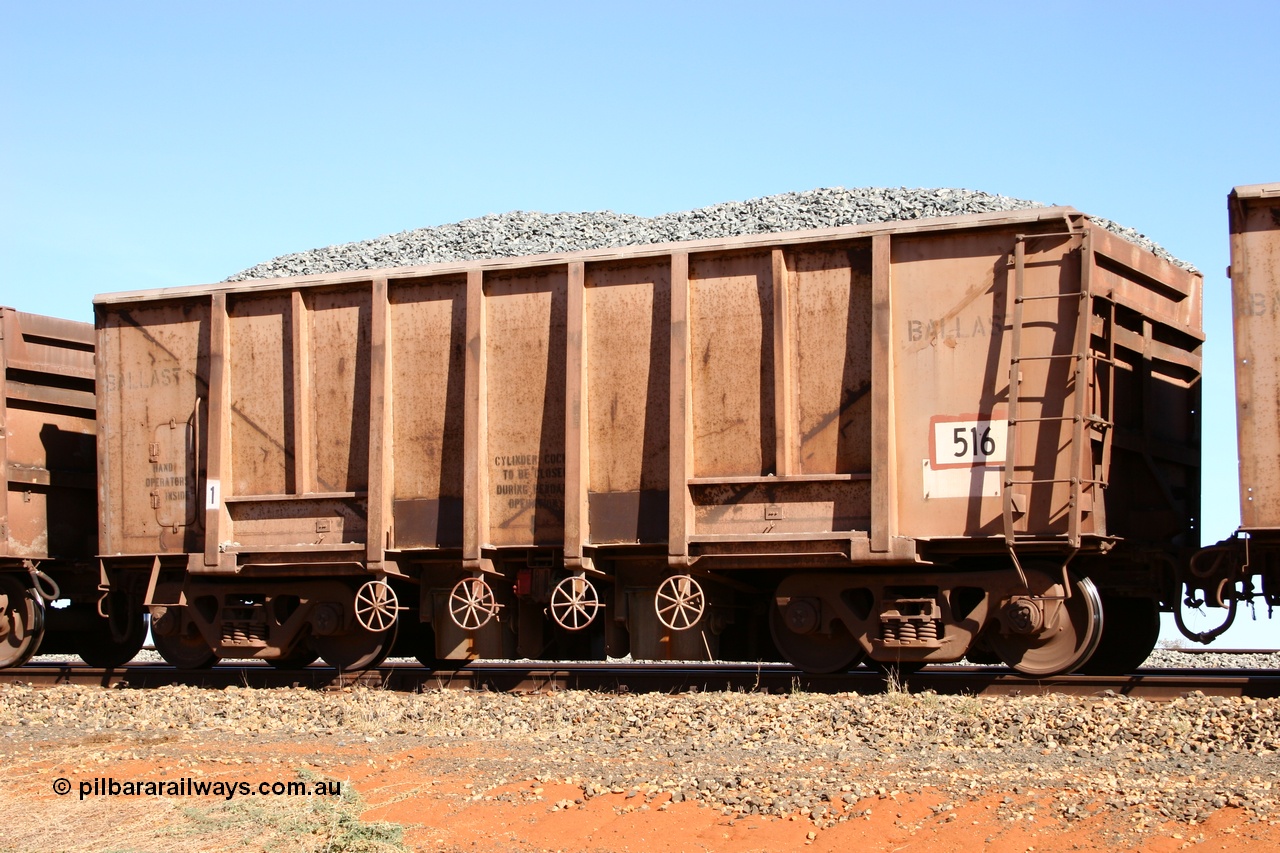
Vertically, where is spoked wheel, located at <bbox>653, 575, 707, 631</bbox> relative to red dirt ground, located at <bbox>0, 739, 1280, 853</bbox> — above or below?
above

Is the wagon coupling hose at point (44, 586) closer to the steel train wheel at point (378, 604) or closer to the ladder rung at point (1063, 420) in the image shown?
the steel train wheel at point (378, 604)

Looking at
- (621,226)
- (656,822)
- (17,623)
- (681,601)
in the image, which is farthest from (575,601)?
(621,226)

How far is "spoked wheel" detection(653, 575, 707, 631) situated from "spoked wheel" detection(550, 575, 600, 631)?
0.54 metres

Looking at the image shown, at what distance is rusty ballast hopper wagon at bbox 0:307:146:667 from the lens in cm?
1307

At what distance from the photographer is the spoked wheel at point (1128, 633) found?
10789 millimetres

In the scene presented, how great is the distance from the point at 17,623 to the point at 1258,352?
458 inches

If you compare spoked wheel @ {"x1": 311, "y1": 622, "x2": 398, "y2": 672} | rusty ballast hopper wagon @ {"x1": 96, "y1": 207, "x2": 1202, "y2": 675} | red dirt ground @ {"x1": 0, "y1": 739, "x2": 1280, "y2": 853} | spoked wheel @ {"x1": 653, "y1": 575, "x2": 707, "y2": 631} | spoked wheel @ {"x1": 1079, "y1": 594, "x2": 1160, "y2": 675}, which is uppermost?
rusty ballast hopper wagon @ {"x1": 96, "y1": 207, "x2": 1202, "y2": 675}

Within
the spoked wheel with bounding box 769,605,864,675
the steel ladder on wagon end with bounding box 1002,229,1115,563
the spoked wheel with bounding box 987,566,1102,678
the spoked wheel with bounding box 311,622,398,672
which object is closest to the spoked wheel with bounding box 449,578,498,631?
the spoked wheel with bounding box 311,622,398,672

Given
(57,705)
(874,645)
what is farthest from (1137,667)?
(57,705)

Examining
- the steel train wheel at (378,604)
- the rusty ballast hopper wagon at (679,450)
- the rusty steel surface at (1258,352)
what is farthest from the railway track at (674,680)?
the rusty steel surface at (1258,352)

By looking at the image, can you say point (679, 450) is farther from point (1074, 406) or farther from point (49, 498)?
point (49, 498)

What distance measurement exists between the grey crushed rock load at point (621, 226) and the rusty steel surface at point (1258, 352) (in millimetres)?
Result: 6720

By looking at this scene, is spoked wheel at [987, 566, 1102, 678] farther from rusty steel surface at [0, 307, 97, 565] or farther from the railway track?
rusty steel surface at [0, 307, 97, 565]

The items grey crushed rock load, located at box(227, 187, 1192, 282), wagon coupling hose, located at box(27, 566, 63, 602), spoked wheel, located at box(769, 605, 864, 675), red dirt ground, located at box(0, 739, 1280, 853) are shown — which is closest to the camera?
red dirt ground, located at box(0, 739, 1280, 853)
